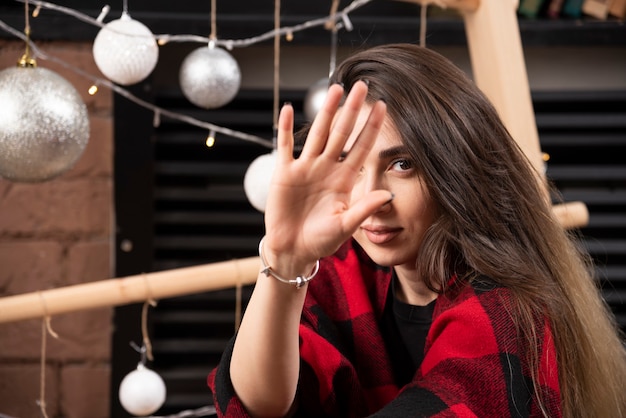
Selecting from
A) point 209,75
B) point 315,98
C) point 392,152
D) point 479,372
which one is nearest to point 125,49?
point 209,75

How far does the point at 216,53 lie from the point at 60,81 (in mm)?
333

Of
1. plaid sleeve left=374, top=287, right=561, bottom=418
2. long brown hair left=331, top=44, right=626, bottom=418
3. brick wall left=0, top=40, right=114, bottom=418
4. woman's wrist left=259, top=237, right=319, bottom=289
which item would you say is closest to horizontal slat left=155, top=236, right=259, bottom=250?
brick wall left=0, top=40, right=114, bottom=418

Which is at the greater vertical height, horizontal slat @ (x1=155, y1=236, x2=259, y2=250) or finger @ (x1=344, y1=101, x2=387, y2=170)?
finger @ (x1=344, y1=101, x2=387, y2=170)

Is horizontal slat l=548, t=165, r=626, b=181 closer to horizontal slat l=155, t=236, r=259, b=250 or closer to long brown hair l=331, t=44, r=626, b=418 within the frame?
horizontal slat l=155, t=236, r=259, b=250

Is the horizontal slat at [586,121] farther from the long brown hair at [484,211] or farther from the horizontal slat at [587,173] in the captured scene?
the long brown hair at [484,211]

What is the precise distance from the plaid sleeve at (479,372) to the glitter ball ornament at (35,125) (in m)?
0.62

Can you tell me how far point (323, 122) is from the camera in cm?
83

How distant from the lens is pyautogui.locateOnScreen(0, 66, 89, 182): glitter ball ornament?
1220mm

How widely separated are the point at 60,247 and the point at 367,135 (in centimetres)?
131

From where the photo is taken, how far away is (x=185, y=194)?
200 cm

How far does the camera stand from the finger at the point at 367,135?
2.72 feet

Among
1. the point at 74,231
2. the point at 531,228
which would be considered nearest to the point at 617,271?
the point at 531,228

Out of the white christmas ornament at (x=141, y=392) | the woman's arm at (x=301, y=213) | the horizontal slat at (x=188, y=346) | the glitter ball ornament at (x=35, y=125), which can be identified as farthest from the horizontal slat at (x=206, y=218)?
the woman's arm at (x=301, y=213)

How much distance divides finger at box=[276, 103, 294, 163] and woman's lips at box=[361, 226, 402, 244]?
25 cm
